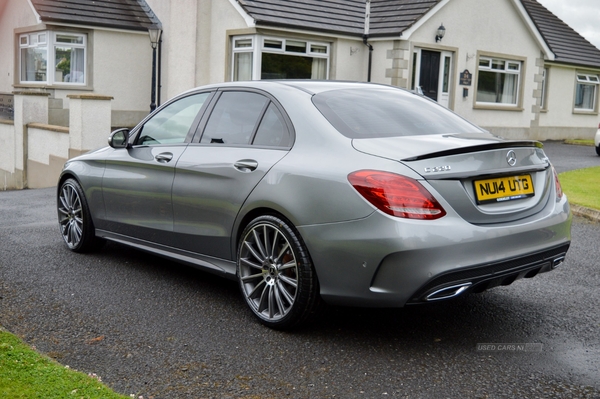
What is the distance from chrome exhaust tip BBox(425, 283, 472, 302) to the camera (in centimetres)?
405

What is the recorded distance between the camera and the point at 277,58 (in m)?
20.7

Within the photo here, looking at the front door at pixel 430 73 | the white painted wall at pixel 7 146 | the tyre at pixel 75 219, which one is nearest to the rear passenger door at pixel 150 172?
the tyre at pixel 75 219

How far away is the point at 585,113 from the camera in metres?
30.2

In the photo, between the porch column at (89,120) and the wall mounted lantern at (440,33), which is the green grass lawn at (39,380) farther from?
the wall mounted lantern at (440,33)

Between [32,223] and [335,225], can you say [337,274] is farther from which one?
[32,223]

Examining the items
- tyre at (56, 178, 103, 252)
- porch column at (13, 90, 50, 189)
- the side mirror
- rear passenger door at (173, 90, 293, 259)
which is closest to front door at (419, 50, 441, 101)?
porch column at (13, 90, 50, 189)

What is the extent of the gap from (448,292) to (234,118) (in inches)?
81.4

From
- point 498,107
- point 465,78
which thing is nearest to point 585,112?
point 498,107

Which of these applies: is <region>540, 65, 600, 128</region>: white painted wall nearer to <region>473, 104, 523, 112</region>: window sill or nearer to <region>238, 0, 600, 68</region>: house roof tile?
<region>473, 104, 523, 112</region>: window sill

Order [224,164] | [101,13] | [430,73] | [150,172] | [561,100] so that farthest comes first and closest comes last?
[561,100] < [101,13] < [430,73] < [150,172] < [224,164]

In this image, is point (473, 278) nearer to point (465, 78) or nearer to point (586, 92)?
point (465, 78)

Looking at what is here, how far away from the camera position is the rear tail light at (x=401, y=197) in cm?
400

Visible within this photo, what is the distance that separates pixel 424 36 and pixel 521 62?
5130 mm

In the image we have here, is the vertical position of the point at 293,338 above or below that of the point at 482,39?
below
